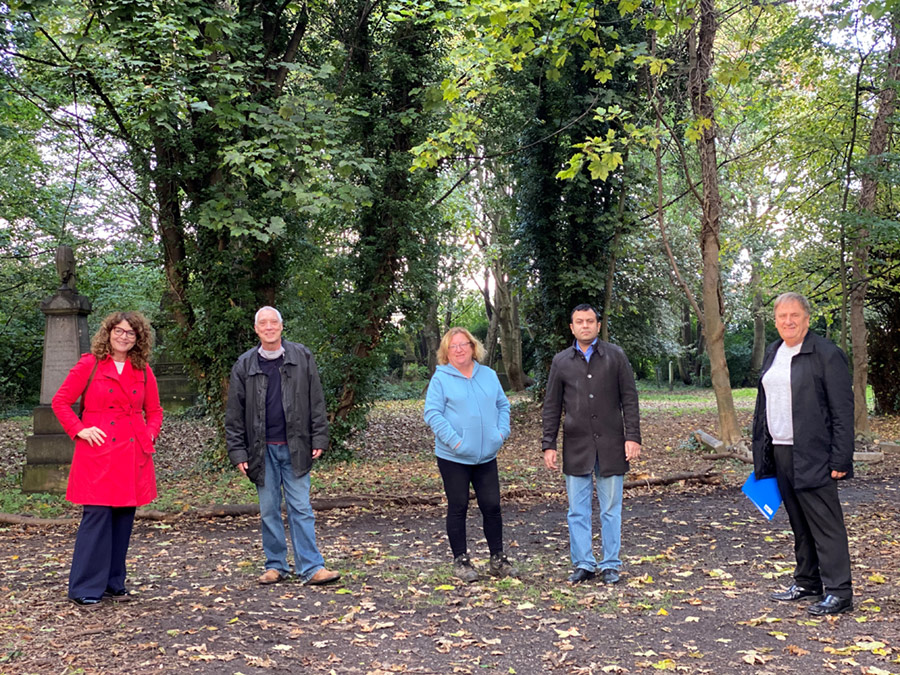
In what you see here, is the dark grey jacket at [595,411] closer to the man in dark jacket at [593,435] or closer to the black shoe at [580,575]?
the man in dark jacket at [593,435]

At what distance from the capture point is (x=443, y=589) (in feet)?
18.5

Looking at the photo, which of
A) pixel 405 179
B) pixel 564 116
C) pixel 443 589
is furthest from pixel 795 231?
pixel 443 589

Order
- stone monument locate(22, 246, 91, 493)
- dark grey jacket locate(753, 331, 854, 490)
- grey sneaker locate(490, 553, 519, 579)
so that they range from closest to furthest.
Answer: dark grey jacket locate(753, 331, 854, 490) → grey sneaker locate(490, 553, 519, 579) → stone monument locate(22, 246, 91, 493)

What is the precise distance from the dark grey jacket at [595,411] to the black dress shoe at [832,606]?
1458 millimetres

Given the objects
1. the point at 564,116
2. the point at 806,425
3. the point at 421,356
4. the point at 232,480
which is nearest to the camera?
the point at 806,425

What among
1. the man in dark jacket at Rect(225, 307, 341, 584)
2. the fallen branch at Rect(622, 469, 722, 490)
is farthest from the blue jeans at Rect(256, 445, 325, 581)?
the fallen branch at Rect(622, 469, 722, 490)

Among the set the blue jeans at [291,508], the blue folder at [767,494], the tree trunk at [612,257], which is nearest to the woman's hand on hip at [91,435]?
the blue jeans at [291,508]

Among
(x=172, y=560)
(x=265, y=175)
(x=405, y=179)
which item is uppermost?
(x=405, y=179)

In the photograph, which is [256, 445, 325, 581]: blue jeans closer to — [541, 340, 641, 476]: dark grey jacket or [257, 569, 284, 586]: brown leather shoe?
[257, 569, 284, 586]: brown leather shoe

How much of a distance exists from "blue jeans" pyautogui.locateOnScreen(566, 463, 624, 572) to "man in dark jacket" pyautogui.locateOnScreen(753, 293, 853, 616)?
106 centimetres

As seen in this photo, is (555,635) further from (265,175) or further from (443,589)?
(265,175)

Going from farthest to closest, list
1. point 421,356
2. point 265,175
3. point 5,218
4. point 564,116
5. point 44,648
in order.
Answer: point 421,356
point 5,218
point 564,116
point 265,175
point 44,648

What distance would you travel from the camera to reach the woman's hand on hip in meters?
5.27

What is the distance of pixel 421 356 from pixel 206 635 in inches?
1445
